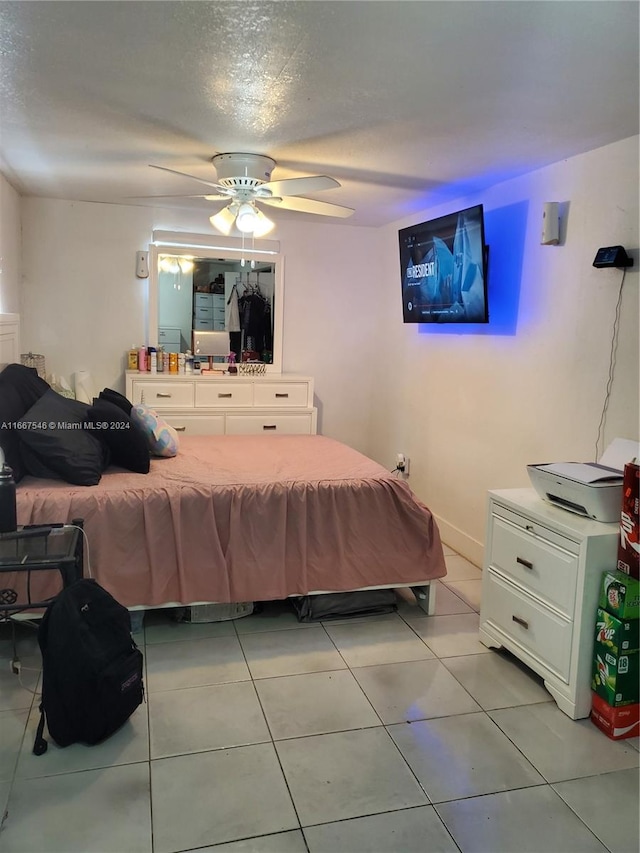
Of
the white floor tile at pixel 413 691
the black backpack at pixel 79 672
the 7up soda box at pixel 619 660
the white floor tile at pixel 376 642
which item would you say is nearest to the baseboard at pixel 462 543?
the white floor tile at pixel 376 642

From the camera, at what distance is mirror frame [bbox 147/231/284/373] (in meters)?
4.66

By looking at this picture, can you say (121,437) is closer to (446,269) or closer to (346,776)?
(346,776)

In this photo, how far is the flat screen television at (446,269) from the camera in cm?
335

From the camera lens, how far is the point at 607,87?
2.08 metres

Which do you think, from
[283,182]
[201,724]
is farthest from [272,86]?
[201,724]

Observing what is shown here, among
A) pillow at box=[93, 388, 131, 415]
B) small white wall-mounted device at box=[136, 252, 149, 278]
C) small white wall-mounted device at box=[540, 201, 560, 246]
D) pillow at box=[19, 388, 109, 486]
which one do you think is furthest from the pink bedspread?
small white wall-mounted device at box=[136, 252, 149, 278]

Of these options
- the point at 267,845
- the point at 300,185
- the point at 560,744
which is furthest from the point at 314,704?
the point at 300,185

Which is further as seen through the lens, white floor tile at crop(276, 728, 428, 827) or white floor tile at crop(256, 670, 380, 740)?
white floor tile at crop(256, 670, 380, 740)

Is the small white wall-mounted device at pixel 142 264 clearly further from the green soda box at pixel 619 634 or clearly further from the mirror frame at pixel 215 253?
the green soda box at pixel 619 634

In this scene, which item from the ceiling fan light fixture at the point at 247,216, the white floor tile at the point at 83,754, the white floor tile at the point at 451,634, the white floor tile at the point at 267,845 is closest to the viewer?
the white floor tile at the point at 267,845

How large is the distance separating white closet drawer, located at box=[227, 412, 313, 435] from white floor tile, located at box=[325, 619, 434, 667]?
1913 millimetres

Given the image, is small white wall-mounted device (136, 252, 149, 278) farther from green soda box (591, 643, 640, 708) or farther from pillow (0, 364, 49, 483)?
green soda box (591, 643, 640, 708)

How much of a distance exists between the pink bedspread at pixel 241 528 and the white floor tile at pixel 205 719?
47 cm

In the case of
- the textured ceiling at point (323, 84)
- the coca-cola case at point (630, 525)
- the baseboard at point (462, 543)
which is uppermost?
the textured ceiling at point (323, 84)
